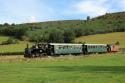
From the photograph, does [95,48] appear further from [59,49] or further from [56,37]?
[56,37]

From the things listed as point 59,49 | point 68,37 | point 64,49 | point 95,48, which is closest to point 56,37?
point 68,37

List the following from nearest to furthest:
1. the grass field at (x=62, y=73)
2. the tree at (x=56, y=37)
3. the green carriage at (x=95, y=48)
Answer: the grass field at (x=62, y=73)
the green carriage at (x=95, y=48)
the tree at (x=56, y=37)

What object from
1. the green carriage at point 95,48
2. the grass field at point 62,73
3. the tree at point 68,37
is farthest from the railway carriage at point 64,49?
the tree at point 68,37

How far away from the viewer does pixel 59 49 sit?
6975 centimetres

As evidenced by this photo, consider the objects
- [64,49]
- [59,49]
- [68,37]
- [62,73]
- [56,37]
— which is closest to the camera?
[62,73]

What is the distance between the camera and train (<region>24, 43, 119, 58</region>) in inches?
2571

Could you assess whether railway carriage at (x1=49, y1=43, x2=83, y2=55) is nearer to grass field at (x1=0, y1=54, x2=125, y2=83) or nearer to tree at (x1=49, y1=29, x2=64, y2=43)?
grass field at (x1=0, y1=54, x2=125, y2=83)

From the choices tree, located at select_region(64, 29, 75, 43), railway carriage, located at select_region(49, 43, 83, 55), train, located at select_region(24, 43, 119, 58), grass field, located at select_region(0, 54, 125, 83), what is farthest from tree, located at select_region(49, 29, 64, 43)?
grass field, located at select_region(0, 54, 125, 83)

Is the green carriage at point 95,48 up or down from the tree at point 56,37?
down

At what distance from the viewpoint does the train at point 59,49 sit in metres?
65.3

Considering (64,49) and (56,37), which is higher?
(56,37)

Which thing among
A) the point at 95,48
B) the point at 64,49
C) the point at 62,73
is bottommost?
the point at 62,73

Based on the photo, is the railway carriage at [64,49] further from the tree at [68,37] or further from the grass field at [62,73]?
the tree at [68,37]

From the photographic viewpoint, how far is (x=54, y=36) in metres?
128
